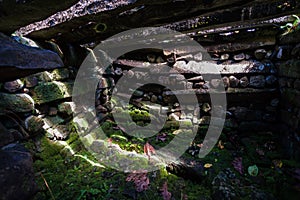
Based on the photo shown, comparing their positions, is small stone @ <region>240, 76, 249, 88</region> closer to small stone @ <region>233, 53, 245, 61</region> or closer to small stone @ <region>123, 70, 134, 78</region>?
small stone @ <region>233, 53, 245, 61</region>

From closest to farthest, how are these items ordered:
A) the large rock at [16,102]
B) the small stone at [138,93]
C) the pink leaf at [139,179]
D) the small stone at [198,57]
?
the large rock at [16,102], the pink leaf at [139,179], the small stone at [198,57], the small stone at [138,93]

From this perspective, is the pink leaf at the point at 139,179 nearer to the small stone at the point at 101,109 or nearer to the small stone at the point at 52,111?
the small stone at the point at 52,111

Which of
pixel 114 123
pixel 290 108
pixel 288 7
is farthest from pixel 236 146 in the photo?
pixel 114 123

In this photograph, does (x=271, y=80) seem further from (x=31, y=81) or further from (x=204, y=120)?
(x=31, y=81)

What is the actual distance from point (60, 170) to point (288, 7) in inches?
136

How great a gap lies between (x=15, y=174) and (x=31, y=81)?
4.30 feet

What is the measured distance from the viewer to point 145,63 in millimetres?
3488

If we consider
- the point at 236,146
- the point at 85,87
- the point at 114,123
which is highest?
the point at 85,87

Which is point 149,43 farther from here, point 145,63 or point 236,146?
point 236,146

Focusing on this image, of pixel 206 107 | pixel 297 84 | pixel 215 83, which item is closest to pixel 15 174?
pixel 206 107

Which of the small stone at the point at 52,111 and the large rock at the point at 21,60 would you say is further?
the small stone at the point at 52,111

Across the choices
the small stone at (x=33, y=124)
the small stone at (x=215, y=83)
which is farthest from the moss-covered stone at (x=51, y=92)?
the small stone at (x=215, y=83)

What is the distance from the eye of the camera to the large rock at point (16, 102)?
1.77m

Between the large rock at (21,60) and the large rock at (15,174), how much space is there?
577 mm
